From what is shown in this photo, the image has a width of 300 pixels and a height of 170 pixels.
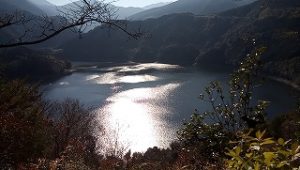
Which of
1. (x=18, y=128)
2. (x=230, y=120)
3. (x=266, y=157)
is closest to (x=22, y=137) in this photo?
(x=18, y=128)

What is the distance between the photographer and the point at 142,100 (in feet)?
251

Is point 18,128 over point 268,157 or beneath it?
beneath

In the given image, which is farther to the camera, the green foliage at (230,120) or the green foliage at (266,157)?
the green foliage at (230,120)

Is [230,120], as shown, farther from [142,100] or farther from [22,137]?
[142,100]

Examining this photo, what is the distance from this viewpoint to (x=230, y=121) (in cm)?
1077

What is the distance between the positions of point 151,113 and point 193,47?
120859 mm

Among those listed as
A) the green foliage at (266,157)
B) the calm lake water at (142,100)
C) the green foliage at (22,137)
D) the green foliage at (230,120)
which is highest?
the green foliage at (266,157)

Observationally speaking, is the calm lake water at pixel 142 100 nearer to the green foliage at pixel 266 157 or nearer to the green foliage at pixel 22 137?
the green foliage at pixel 22 137

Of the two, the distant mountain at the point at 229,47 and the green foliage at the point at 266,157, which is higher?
the green foliage at the point at 266,157

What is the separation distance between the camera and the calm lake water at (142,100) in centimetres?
5450

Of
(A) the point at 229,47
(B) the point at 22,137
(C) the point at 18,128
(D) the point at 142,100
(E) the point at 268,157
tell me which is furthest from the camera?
(A) the point at 229,47

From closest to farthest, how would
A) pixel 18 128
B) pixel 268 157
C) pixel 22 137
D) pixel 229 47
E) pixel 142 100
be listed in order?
pixel 268 157
pixel 18 128
pixel 22 137
pixel 142 100
pixel 229 47

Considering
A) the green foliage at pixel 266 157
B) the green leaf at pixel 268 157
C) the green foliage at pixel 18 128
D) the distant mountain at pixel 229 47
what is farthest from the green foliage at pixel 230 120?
the distant mountain at pixel 229 47

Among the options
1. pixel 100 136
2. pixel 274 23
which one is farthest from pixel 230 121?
pixel 274 23
